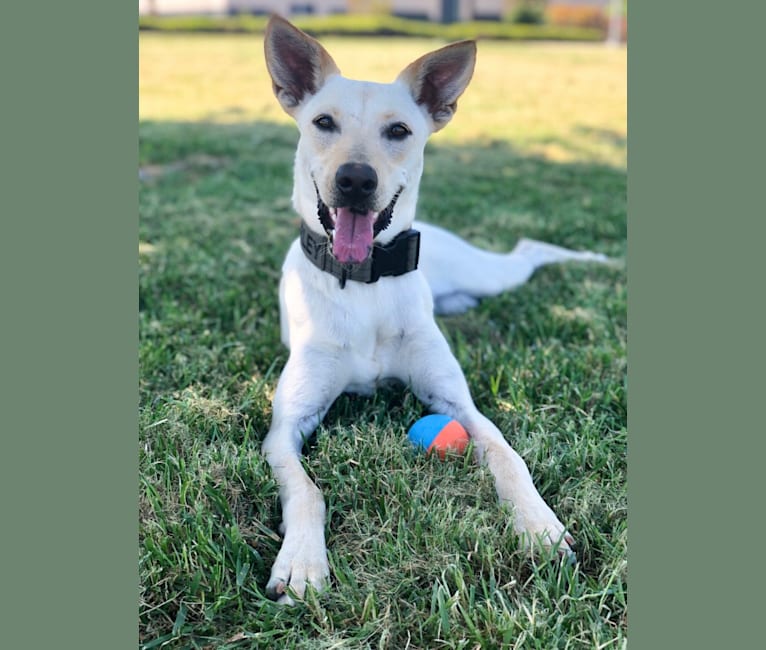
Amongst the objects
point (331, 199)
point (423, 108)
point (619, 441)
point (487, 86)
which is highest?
point (487, 86)

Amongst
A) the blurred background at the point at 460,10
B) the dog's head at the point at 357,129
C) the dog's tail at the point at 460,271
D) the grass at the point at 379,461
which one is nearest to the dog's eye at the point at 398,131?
the dog's head at the point at 357,129

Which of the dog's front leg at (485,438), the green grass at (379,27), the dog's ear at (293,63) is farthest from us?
the green grass at (379,27)

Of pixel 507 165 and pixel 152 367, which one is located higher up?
pixel 507 165

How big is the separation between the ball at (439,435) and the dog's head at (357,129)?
2.42 ft

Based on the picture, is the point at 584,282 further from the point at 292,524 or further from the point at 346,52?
the point at 346,52

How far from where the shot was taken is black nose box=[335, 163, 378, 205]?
263cm

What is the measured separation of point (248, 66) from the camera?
13648 mm

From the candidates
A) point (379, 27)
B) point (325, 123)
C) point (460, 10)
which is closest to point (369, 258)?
point (325, 123)

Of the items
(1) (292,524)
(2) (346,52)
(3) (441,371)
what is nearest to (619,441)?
(3) (441,371)

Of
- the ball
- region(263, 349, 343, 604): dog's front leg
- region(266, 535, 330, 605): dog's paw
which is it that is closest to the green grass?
region(263, 349, 343, 604): dog's front leg

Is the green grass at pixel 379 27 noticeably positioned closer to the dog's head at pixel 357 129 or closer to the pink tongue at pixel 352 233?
the dog's head at pixel 357 129

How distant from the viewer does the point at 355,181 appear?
104 inches

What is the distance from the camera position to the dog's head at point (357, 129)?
8.94 feet

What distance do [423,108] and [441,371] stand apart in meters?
1.21
